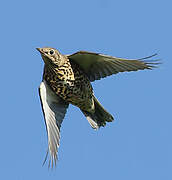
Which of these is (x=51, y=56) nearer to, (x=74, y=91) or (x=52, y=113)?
(x=74, y=91)

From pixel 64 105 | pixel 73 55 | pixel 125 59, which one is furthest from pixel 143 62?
pixel 64 105

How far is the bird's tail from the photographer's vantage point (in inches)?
402

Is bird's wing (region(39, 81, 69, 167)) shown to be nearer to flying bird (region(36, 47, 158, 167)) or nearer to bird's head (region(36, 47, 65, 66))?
flying bird (region(36, 47, 158, 167))

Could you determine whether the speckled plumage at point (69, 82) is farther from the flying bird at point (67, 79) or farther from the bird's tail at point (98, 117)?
the bird's tail at point (98, 117)

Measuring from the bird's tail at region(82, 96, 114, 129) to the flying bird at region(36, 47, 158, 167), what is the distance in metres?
0.47

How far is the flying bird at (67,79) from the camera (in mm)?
8922

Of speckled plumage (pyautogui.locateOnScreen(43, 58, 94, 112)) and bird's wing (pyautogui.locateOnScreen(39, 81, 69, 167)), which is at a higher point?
speckled plumage (pyautogui.locateOnScreen(43, 58, 94, 112))

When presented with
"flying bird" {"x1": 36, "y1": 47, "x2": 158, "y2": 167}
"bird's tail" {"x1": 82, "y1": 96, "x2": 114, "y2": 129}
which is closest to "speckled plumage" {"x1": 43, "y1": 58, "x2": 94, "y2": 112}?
"flying bird" {"x1": 36, "y1": 47, "x2": 158, "y2": 167}

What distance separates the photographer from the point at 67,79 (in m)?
9.05

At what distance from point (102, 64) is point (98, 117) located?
1.53 metres

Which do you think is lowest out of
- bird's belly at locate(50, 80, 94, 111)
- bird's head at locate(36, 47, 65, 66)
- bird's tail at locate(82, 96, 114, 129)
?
bird's tail at locate(82, 96, 114, 129)

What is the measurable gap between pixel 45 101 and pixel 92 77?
930 mm

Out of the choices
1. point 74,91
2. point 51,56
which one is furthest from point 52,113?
point 51,56

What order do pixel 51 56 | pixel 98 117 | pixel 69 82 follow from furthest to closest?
1. pixel 98 117
2. pixel 69 82
3. pixel 51 56
